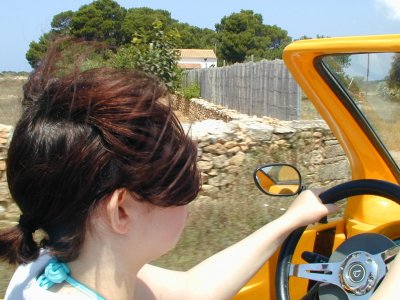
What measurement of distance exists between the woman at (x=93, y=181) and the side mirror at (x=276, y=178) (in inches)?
31.2

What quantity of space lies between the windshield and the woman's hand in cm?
33

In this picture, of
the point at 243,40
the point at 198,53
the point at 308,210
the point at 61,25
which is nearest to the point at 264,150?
the point at 308,210

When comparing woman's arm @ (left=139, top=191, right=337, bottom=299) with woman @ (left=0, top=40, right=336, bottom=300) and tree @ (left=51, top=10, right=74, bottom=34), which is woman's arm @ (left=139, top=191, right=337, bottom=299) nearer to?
woman @ (left=0, top=40, right=336, bottom=300)

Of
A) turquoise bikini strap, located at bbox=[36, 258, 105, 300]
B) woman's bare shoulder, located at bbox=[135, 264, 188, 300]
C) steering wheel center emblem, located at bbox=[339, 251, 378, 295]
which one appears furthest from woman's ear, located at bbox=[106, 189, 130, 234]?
steering wheel center emblem, located at bbox=[339, 251, 378, 295]

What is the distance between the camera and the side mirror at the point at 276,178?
1986 millimetres

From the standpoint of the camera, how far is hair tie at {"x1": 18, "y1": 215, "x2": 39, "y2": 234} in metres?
1.18

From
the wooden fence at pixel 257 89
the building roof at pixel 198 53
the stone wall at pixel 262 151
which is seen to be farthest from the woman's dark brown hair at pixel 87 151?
the building roof at pixel 198 53

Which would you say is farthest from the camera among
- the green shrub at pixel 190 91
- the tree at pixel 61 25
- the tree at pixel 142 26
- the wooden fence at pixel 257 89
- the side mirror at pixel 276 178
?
the green shrub at pixel 190 91

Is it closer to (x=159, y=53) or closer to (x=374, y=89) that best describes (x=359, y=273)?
(x=374, y=89)

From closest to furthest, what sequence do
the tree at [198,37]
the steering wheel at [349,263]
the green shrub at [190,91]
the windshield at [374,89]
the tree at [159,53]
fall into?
the steering wheel at [349,263]
the windshield at [374,89]
the tree at [159,53]
the green shrub at [190,91]
the tree at [198,37]

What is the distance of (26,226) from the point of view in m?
1.20

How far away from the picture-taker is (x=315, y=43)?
169 centimetres

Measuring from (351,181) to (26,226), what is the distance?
40.6 inches

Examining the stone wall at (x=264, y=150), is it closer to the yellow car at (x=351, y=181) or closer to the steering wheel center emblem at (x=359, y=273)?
the yellow car at (x=351, y=181)
